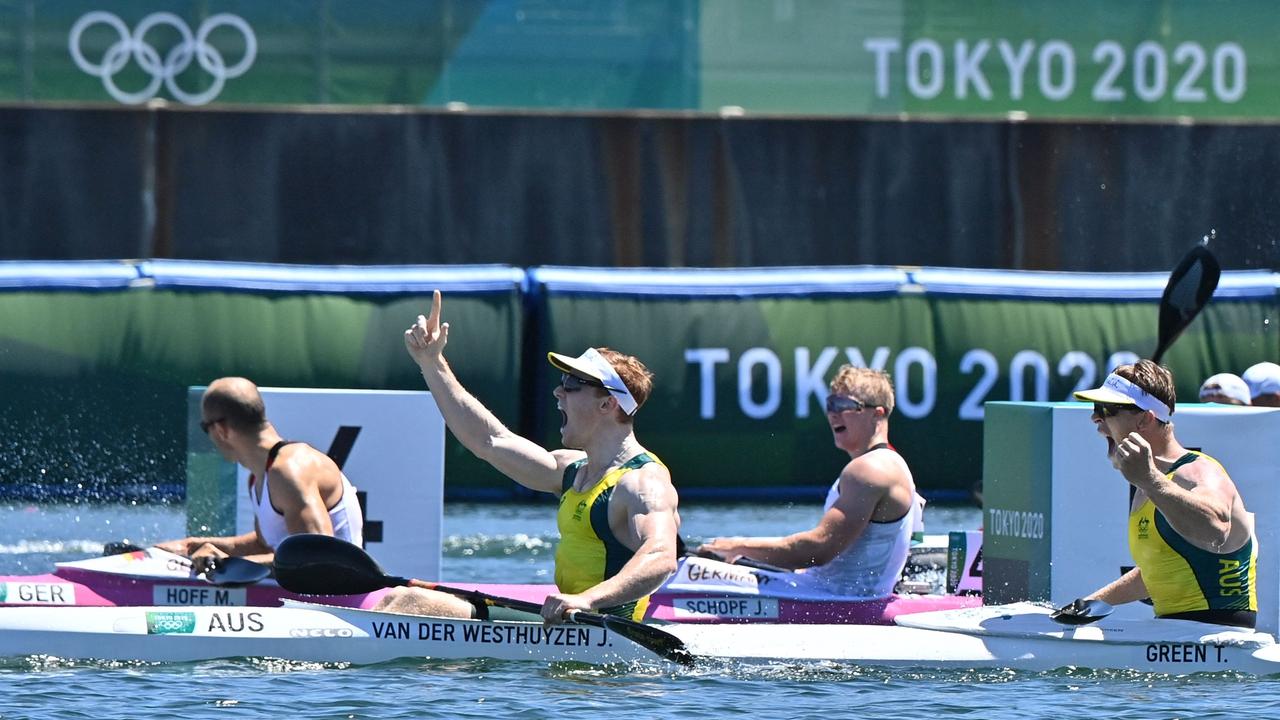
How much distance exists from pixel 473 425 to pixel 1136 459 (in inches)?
86.5

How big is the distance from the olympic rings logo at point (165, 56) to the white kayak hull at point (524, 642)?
7.27 m

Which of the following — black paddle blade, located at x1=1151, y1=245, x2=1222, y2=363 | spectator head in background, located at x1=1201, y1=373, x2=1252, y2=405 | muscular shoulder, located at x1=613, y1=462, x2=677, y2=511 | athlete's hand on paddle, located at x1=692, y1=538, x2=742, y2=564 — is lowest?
athlete's hand on paddle, located at x1=692, y1=538, x2=742, y2=564

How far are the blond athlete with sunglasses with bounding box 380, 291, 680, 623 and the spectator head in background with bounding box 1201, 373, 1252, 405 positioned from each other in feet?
12.3

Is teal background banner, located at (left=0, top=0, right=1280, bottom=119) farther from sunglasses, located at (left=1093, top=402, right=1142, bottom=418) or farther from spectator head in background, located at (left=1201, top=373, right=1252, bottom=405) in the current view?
sunglasses, located at (left=1093, top=402, right=1142, bottom=418)

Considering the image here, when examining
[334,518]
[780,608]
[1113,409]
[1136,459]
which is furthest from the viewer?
[780,608]

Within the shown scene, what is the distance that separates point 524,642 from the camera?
7961mm

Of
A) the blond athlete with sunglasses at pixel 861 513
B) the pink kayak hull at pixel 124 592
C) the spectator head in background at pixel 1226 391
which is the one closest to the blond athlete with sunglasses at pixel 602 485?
the blond athlete with sunglasses at pixel 861 513

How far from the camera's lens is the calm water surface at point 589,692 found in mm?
7301

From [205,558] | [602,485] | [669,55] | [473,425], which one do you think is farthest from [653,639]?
[669,55]

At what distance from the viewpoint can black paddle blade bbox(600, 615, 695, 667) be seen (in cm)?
754

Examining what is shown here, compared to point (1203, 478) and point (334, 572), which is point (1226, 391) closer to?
point (1203, 478)

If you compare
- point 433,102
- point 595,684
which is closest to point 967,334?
point 433,102

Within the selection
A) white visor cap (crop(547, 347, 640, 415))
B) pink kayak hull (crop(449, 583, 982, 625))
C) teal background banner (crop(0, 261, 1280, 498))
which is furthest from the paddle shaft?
teal background banner (crop(0, 261, 1280, 498))

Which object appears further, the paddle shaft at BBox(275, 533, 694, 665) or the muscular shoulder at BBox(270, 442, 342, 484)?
the muscular shoulder at BBox(270, 442, 342, 484)
